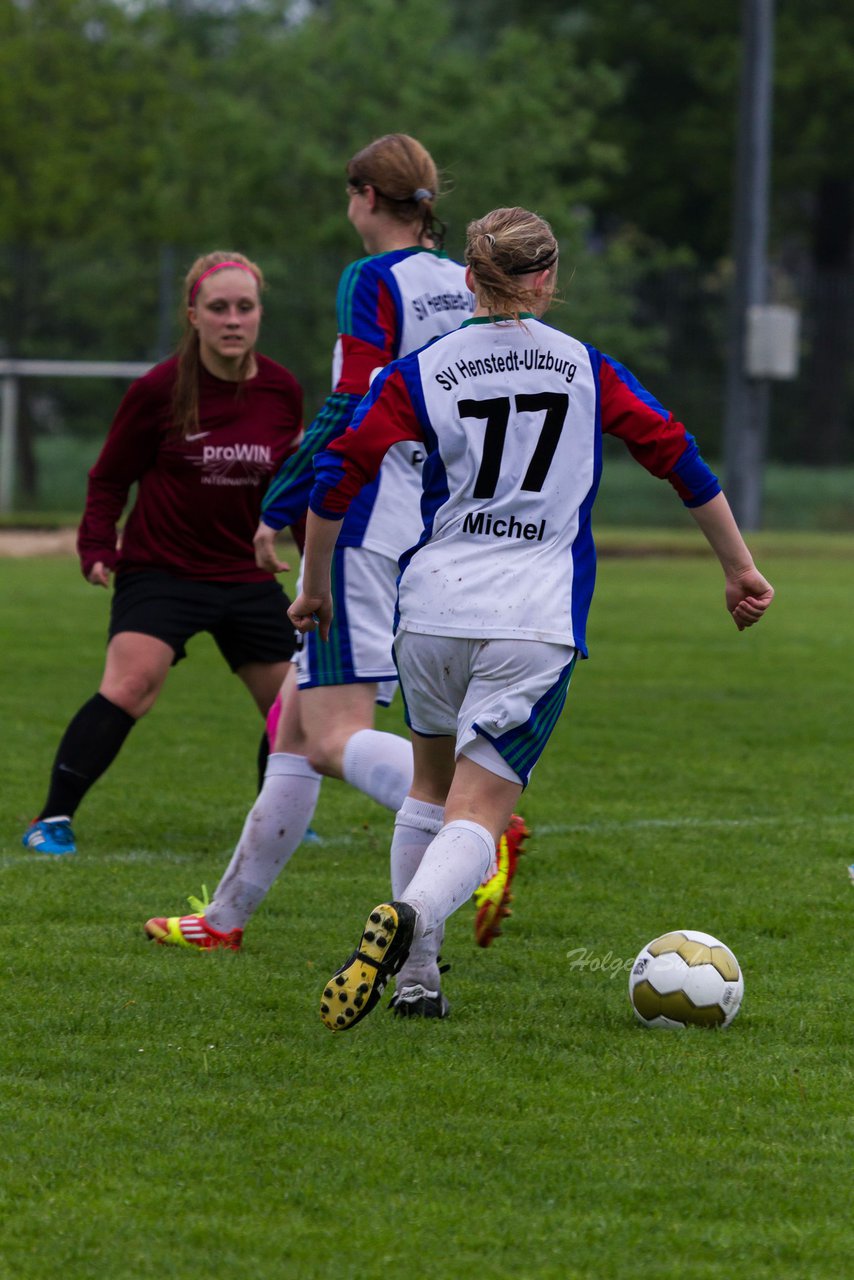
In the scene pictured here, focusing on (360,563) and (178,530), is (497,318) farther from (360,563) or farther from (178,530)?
(178,530)

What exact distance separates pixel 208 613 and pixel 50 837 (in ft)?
2.93

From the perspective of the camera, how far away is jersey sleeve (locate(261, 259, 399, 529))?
4754 mm

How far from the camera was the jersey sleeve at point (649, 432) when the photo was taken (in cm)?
405

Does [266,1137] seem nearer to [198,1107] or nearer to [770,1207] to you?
[198,1107]

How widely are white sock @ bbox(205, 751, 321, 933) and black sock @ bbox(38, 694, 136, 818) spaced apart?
1.43m

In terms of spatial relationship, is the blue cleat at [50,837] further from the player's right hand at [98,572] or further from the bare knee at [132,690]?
the player's right hand at [98,572]

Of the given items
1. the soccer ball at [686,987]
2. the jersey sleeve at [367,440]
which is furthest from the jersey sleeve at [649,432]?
the soccer ball at [686,987]

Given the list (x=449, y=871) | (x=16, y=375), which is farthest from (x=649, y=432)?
(x=16, y=375)

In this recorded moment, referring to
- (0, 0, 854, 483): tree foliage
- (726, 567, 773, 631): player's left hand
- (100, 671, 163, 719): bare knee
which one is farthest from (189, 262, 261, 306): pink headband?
(0, 0, 854, 483): tree foliage

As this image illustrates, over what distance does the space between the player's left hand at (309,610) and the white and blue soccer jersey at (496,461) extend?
23 cm

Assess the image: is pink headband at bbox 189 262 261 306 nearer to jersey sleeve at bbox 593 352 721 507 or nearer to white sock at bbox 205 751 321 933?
white sock at bbox 205 751 321 933

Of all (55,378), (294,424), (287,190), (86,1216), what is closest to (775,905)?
(294,424)

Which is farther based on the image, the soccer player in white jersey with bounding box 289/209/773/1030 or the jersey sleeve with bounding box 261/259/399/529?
the jersey sleeve with bounding box 261/259/399/529

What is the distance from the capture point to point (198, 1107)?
3.66m
